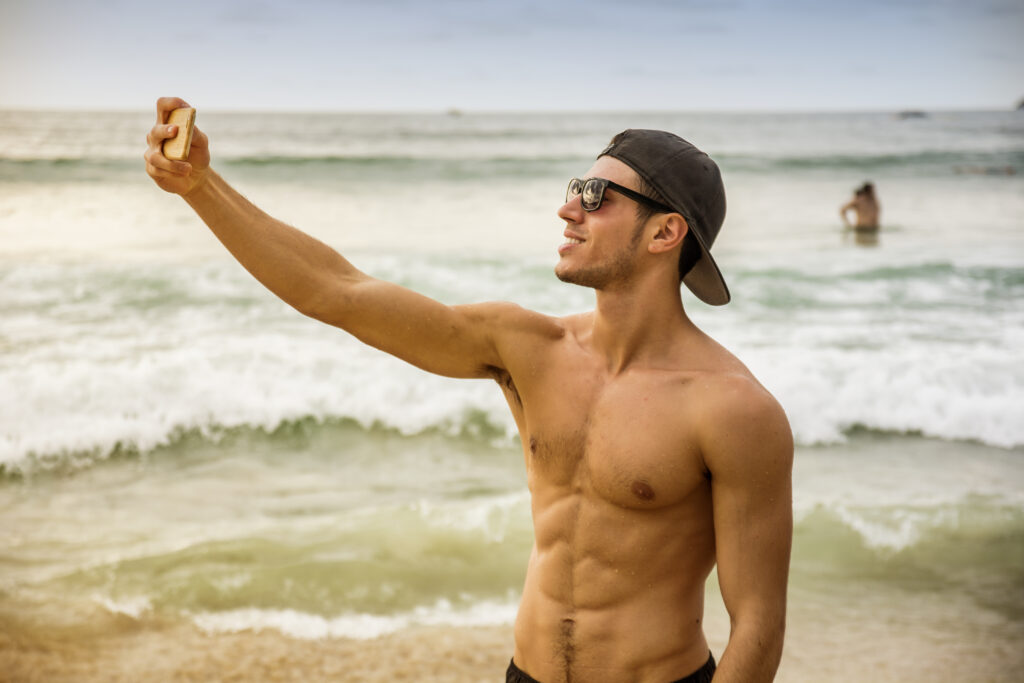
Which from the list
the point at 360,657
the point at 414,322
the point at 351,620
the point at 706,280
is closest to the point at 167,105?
the point at 414,322

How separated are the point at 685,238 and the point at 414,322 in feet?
2.05

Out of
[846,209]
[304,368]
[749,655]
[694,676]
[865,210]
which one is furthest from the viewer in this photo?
[846,209]

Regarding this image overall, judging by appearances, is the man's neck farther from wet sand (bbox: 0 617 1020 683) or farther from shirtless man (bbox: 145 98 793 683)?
wet sand (bbox: 0 617 1020 683)

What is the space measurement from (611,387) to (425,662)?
8.49 ft

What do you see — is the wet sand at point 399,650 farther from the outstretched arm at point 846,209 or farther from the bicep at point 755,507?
the outstretched arm at point 846,209

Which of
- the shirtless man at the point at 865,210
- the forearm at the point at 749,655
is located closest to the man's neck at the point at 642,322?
the forearm at the point at 749,655

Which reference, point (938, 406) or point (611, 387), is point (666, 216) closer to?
point (611, 387)

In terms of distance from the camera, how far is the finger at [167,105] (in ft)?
6.15

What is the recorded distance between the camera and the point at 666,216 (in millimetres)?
2107

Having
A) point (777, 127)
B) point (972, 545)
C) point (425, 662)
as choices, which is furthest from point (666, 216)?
point (777, 127)

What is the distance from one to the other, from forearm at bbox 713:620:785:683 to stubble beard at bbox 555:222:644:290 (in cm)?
77

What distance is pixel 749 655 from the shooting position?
1930mm

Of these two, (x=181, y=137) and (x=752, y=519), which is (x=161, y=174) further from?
(x=752, y=519)

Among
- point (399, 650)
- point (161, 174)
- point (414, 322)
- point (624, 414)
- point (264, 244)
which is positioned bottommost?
point (399, 650)
